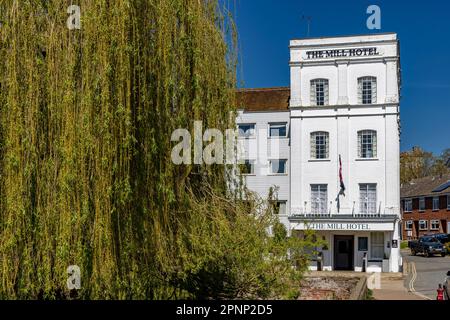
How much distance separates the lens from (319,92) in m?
30.0

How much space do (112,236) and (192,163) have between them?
→ 1953mm

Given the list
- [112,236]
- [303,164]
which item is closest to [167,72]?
[112,236]

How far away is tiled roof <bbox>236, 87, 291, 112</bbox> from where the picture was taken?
3144cm

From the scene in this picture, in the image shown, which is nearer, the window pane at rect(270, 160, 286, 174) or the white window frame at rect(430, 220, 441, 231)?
the window pane at rect(270, 160, 286, 174)

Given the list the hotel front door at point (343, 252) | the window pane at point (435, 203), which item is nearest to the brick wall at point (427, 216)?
the window pane at point (435, 203)

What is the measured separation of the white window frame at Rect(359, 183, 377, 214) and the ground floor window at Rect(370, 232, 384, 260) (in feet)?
4.89

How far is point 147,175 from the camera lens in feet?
28.4

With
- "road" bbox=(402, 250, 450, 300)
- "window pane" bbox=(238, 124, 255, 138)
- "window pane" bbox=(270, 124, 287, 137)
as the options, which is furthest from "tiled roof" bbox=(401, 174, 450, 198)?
"window pane" bbox=(238, 124, 255, 138)

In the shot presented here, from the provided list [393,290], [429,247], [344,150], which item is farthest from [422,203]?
[393,290]

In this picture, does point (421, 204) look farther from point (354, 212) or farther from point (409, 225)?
point (354, 212)

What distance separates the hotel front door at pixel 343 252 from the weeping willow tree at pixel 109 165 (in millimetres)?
21091

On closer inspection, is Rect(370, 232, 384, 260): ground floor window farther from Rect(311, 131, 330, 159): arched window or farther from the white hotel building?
Rect(311, 131, 330, 159): arched window

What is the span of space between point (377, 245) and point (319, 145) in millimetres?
6443

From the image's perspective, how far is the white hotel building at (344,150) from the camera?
2855cm
